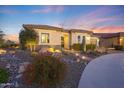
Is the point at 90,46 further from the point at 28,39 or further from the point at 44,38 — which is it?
the point at 28,39

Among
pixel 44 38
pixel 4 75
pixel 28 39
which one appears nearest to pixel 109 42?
pixel 44 38

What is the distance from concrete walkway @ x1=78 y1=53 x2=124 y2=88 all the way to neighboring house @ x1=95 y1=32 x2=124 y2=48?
360 millimetres

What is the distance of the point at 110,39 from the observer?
791 cm

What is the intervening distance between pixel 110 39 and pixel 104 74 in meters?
0.93

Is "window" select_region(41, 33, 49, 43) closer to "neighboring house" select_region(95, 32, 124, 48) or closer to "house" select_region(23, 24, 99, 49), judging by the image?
"house" select_region(23, 24, 99, 49)

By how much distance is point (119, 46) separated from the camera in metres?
7.84

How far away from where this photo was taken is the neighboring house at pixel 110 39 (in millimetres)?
7836

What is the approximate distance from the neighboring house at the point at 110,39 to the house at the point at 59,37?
0.50 feet

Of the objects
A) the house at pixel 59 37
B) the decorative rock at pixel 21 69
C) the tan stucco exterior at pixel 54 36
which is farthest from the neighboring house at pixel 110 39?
the decorative rock at pixel 21 69

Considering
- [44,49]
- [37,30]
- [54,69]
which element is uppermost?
[37,30]

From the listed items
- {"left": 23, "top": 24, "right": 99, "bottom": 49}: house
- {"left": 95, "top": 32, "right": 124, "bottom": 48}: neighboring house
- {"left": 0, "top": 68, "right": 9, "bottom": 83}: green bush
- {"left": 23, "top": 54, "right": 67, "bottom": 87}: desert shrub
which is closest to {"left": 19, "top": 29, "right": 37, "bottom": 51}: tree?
{"left": 23, "top": 24, "right": 99, "bottom": 49}: house
